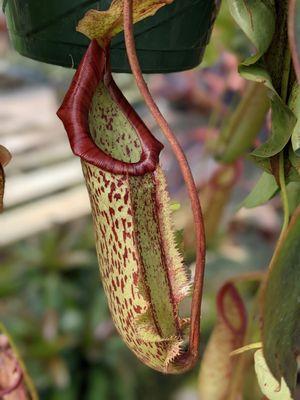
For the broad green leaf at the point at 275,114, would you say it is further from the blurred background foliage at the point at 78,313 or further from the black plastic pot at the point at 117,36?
the blurred background foliage at the point at 78,313

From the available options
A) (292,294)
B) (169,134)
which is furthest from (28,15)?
(292,294)

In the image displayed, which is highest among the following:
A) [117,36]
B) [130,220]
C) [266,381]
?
[117,36]

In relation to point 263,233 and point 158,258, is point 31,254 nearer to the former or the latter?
point 263,233

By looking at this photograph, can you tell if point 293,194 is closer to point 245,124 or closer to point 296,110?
point 296,110

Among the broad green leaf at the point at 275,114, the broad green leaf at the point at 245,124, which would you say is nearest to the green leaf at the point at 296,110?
the broad green leaf at the point at 275,114

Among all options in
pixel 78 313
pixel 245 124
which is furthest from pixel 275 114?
pixel 78 313

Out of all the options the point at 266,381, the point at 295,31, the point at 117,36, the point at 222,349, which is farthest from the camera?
the point at 222,349
